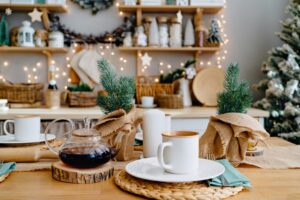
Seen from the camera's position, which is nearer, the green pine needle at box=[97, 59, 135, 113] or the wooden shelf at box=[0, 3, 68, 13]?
the green pine needle at box=[97, 59, 135, 113]

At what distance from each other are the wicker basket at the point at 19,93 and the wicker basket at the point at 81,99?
27 cm

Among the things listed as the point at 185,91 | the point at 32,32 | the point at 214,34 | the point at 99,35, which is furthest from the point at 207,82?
the point at 32,32

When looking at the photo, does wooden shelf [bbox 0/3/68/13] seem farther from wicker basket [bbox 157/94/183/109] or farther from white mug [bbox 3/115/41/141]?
white mug [bbox 3/115/41/141]

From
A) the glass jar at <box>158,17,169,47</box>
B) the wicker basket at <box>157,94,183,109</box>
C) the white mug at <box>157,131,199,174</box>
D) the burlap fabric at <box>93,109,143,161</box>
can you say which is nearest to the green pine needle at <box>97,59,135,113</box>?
the burlap fabric at <box>93,109,143,161</box>

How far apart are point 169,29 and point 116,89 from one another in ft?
5.90

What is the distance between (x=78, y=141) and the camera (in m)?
1.02

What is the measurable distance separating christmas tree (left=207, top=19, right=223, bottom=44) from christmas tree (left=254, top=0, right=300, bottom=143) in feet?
1.37

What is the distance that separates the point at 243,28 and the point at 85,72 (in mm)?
1352

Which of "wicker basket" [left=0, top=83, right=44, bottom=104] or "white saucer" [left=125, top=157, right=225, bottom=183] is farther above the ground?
"wicker basket" [left=0, top=83, right=44, bottom=104]

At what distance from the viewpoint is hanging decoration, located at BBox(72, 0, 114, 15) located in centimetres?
298

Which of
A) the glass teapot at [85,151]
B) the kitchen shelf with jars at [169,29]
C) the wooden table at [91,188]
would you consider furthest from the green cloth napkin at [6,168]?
the kitchen shelf with jars at [169,29]

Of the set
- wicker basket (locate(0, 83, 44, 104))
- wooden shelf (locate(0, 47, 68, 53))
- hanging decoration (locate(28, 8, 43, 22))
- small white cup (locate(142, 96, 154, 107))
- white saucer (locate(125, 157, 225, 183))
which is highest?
hanging decoration (locate(28, 8, 43, 22))

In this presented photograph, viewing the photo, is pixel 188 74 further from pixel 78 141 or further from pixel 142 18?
pixel 78 141

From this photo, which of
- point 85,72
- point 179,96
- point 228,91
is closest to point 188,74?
point 179,96
